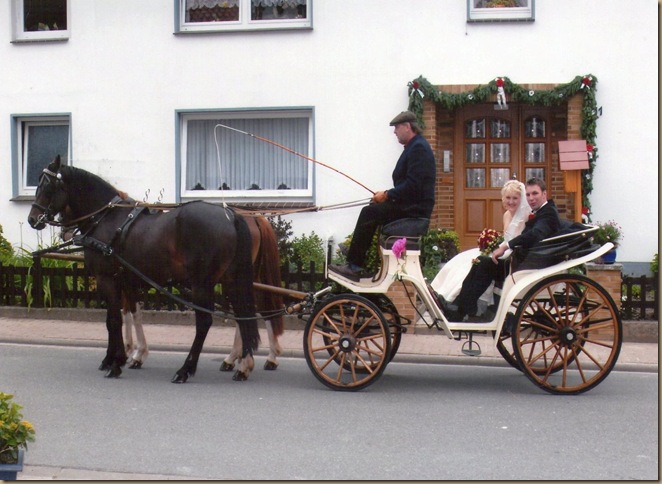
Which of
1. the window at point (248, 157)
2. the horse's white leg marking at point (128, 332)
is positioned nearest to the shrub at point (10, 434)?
the horse's white leg marking at point (128, 332)

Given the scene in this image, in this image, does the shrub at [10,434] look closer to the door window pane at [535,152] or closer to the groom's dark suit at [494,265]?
the groom's dark suit at [494,265]

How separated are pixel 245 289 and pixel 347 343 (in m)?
1.16

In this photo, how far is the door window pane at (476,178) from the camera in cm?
1496

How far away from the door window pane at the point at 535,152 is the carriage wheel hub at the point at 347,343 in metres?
7.55

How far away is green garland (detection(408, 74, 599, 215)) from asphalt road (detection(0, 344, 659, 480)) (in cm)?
515

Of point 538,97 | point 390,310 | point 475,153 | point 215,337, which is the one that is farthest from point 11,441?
point 475,153

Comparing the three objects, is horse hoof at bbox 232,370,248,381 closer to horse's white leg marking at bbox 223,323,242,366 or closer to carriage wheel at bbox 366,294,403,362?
horse's white leg marking at bbox 223,323,242,366

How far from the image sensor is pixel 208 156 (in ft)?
51.6

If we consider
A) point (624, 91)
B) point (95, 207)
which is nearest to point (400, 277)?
point (95, 207)

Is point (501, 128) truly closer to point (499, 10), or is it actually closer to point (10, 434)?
point (499, 10)

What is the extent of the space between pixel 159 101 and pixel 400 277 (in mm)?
8263

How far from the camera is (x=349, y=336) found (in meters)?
8.27

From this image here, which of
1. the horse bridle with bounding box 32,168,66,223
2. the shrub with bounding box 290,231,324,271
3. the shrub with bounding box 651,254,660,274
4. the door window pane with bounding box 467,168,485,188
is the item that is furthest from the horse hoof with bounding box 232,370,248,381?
the shrub with bounding box 651,254,660,274

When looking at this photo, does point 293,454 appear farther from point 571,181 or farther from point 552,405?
point 571,181
